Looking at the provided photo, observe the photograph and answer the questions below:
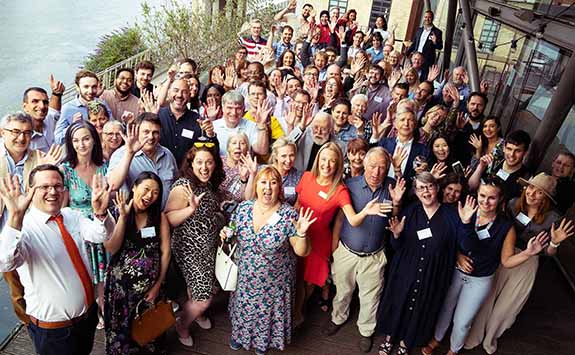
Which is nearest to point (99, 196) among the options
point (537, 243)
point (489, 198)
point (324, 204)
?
point (324, 204)

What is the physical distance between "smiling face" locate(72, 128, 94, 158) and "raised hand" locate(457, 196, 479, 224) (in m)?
2.65

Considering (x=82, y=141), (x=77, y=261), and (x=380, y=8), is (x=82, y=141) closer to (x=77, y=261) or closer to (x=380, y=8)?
(x=77, y=261)

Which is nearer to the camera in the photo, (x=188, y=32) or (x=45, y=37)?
(x=188, y=32)

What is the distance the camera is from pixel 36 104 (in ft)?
11.5

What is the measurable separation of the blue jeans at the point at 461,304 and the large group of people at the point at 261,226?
0.01 m

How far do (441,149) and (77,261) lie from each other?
3000 millimetres

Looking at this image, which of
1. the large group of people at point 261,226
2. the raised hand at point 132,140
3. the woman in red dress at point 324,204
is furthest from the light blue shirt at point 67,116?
the woman in red dress at point 324,204

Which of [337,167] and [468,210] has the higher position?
[337,167]

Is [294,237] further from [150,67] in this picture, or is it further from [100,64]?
[100,64]

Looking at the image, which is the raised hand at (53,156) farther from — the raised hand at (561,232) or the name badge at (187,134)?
the raised hand at (561,232)

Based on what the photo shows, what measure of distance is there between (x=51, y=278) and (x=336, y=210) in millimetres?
1912

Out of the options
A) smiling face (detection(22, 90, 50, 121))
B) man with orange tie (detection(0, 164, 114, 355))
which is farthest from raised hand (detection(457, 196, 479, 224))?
smiling face (detection(22, 90, 50, 121))

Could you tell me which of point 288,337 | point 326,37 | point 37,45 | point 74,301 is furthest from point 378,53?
point 37,45

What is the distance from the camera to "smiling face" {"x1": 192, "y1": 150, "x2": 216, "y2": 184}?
2.88 metres
